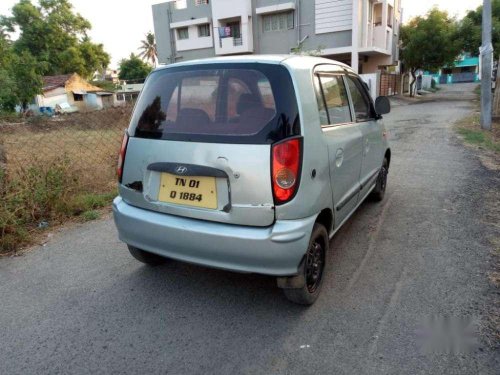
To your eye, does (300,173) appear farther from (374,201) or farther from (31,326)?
(374,201)

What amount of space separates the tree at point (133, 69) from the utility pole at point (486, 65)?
180ft

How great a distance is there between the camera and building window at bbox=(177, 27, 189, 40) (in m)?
30.5

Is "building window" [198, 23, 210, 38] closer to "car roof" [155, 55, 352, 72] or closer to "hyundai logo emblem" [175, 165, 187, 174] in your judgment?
"car roof" [155, 55, 352, 72]

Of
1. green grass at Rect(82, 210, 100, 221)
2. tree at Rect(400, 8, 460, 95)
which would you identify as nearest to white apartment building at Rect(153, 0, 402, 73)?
tree at Rect(400, 8, 460, 95)

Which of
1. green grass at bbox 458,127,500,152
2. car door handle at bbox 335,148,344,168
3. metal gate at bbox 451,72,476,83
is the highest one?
metal gate at bbox 451,72,476,83

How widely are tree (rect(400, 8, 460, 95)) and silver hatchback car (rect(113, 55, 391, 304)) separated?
29.4 m

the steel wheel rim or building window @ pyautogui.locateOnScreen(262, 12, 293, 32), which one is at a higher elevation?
building window @ pyautogui.locateOnScreen(262, 12, 293, 32)

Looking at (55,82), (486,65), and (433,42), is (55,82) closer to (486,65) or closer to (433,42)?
(433,42)

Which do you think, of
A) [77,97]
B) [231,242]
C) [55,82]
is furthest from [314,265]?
[77,97]

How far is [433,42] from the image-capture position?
27.4 meters

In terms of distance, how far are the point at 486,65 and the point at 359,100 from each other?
8.41 m

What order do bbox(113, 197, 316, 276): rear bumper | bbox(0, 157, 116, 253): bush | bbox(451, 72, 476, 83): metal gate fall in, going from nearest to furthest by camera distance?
bbox(113, 197, 316, 276): rear bumper < bbox(0, 157, 116, 253): bush < bbox(451, 72, 476, 83): metal gate

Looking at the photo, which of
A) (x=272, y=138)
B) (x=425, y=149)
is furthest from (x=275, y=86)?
(x=425, y=149)

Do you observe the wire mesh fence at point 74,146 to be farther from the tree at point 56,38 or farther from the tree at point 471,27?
the tree at point 56,38
